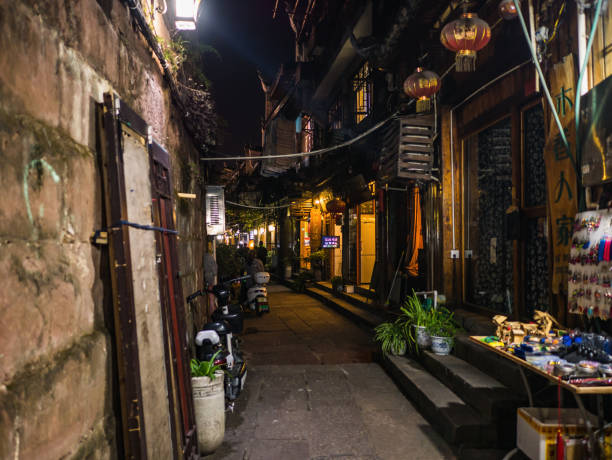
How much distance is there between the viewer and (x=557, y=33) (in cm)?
480

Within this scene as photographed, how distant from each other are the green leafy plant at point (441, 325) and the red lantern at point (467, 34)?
13.8 ft

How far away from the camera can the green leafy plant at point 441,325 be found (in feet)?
22.2

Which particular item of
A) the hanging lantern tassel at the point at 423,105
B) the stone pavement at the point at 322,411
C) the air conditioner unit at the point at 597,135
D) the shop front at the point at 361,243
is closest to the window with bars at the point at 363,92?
the shop front at the point at 361,243

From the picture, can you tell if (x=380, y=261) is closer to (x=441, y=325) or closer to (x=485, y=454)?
(x=441, y=325)

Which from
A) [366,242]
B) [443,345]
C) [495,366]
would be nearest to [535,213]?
[495,366]

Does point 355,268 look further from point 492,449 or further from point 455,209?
point 492,449

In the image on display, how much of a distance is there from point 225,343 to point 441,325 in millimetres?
3685

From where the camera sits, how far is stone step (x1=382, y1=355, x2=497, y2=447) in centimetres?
452

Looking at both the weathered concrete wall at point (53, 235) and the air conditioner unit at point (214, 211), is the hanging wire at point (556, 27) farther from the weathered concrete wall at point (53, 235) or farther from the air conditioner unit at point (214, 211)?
the air conditioner unit at point (214, 211)

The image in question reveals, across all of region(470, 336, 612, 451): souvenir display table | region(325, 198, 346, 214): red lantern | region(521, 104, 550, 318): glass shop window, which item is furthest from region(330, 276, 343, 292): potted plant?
Result: region(470, 336, 612, 451): souvenir display table

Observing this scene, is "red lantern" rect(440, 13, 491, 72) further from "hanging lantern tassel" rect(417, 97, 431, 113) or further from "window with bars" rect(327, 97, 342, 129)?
"window with bars" rect(327, 97, 342, 129)

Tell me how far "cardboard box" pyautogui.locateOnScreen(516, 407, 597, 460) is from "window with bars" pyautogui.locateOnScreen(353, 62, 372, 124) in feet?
35.2

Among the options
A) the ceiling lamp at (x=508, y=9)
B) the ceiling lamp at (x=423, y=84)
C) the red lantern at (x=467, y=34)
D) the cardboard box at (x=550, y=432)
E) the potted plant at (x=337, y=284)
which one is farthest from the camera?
the potted plant at (x=337, y=284)

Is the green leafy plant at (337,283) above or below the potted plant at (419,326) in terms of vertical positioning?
below
